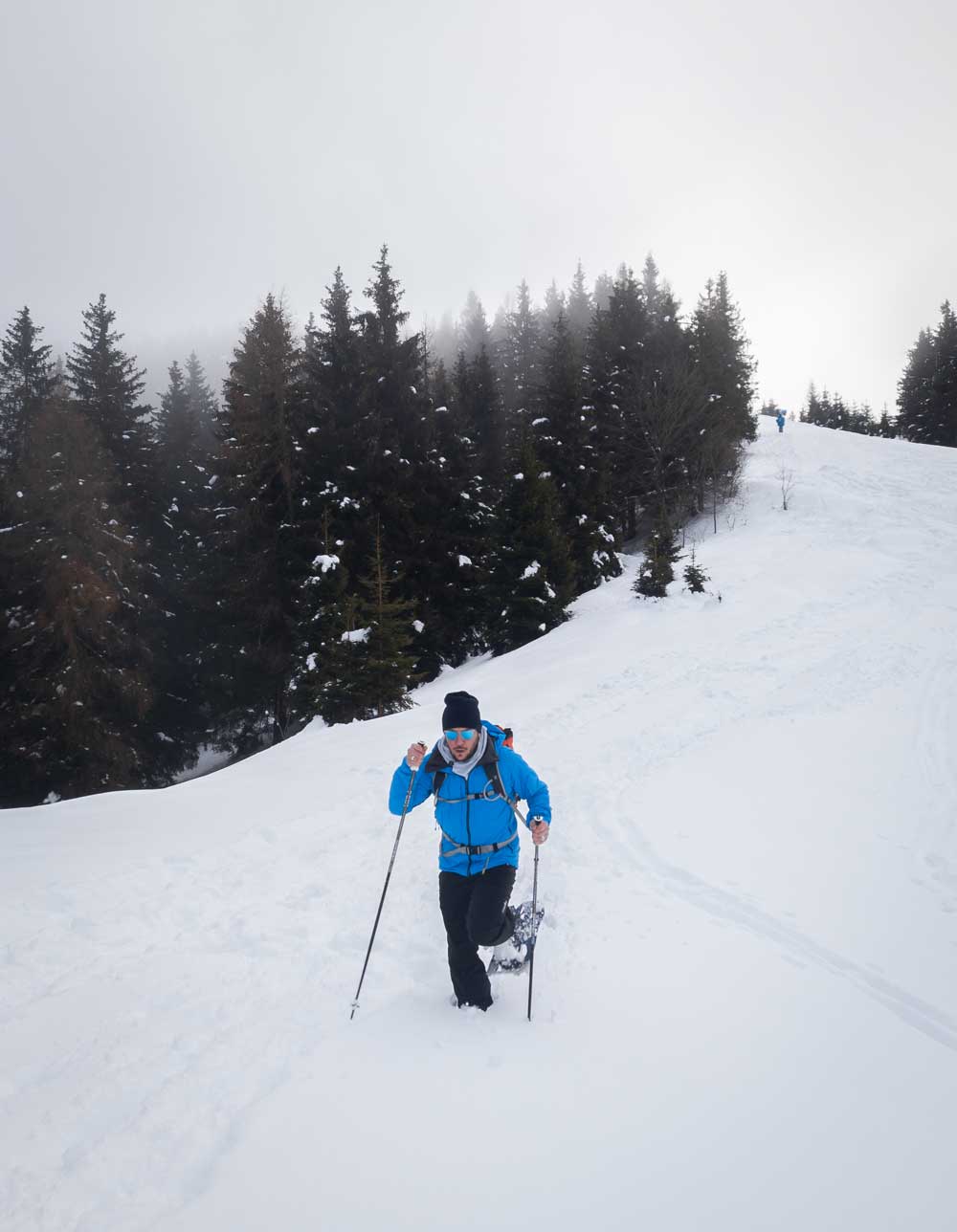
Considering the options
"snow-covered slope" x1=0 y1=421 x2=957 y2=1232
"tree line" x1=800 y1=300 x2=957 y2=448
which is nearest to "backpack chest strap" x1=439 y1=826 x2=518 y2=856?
"snow-covered slope" x1=0 y1=421 x2=957 y2=1232

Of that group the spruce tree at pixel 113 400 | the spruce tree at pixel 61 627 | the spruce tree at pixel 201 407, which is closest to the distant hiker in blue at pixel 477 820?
the spruce tree at pixel 61 627

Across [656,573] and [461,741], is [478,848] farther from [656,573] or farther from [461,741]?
[656,573]

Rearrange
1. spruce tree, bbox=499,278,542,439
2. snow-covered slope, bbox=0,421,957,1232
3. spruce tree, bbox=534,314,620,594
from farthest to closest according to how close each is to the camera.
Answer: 1. spruce tree, bbox=499,278,542,439
2. spruce tree, bbox=534,314,620,594
3. snow-covered slope, bbox=0,421,957,1232

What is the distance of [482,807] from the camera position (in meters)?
4.37

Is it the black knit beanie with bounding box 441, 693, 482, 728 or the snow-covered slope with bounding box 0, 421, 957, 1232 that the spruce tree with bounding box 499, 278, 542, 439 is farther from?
the black knit beanie with bounding box 441, 693, 482, 728

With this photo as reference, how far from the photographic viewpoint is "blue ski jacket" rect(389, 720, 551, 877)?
437 cm

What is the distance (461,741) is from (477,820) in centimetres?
57

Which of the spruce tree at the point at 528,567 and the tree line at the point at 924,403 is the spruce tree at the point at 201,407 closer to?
the spruce tree at the point at 528,567

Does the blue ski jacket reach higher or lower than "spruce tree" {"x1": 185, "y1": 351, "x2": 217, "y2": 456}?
lower

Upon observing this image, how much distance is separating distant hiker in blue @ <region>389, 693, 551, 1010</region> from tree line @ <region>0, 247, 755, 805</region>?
365 inches

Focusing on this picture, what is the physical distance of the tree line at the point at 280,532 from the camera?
53.1ft

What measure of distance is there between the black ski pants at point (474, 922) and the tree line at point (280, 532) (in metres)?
9.39

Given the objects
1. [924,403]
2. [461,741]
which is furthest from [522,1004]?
[924,403]

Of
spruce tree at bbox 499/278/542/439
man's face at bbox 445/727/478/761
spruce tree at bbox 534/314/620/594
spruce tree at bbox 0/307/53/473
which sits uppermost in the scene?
spruce tree at bbox 499/278/542/439
